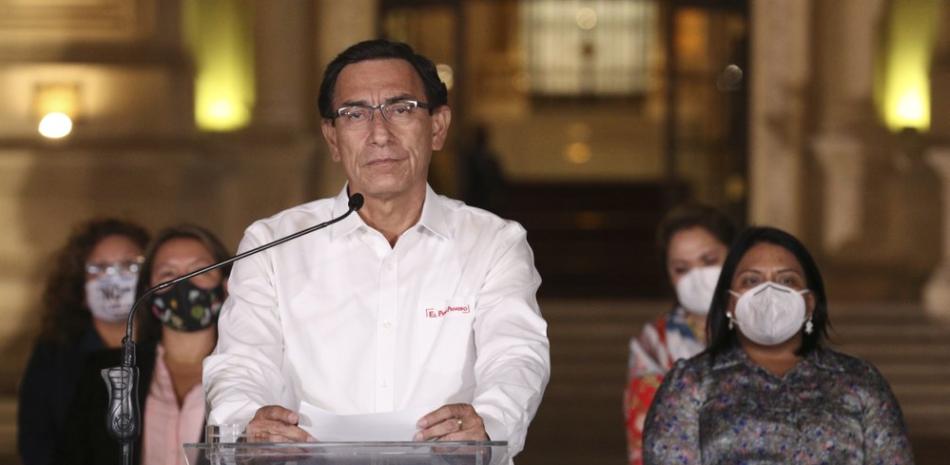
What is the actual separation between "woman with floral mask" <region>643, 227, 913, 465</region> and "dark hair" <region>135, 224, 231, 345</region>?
59.7 inches

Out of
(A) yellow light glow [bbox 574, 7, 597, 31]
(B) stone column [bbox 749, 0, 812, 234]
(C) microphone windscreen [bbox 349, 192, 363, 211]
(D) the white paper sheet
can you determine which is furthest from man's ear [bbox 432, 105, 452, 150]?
(A) yellow light glow [bbox 574, 7, 597, 31]

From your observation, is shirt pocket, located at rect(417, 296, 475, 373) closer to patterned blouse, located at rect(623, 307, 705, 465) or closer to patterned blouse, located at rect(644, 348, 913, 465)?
patterned blouse, located at rect(644, 348, 913, 465)

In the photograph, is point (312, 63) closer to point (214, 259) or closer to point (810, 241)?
point (810, 241)

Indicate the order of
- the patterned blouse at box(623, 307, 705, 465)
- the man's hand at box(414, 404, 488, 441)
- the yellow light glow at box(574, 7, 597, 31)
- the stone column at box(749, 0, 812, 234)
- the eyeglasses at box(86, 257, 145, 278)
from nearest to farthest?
the man's hand at box(414, 404, 488, 441), the patterned blouse at box(623, 307, 705, 465), the eyeglasses at box(86, 257, 145, 278), the stone column at box(749, 0, 812, 234), the yellow light glow at box(574, 7, 597, 31)

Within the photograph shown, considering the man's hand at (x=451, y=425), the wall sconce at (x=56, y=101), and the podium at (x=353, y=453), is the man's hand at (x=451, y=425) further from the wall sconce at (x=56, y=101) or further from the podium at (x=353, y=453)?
the wall sconce at (x=56, y=101)

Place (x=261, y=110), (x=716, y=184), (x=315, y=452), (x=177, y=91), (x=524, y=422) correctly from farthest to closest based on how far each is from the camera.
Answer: (x=716, y=184) → (x=261, y=110) → (x=177, y=91) → (x=524, y=422) → (x=315, y=452)

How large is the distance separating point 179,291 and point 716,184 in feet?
31.7

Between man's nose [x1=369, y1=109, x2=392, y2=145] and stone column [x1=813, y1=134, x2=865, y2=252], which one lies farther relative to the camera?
stone column [x1=813, y1=134, x2=865, y2=252]

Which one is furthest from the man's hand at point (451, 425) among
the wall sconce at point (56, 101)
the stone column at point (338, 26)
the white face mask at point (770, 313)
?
the stone column at point (338, 26)

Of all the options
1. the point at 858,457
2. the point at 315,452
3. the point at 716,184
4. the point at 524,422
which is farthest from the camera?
the point at 716,184

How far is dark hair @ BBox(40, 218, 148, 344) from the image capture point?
5664 mm

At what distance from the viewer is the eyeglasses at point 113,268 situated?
5.59 meters

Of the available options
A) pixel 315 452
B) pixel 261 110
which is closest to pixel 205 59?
pixel 261 110

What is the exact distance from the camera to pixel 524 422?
3.07 meters
